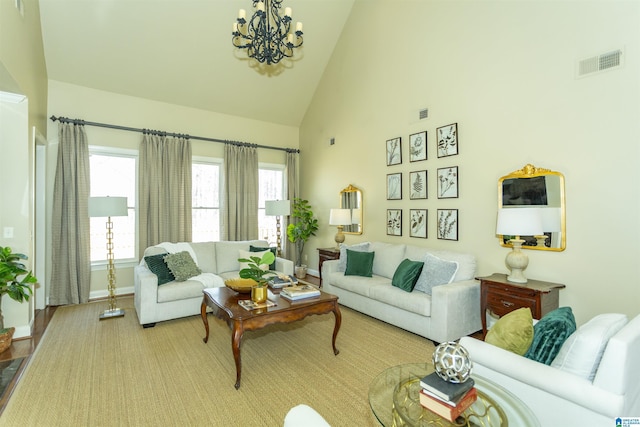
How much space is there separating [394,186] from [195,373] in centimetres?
355

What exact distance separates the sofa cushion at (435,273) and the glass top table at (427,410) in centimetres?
193

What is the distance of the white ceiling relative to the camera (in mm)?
4258

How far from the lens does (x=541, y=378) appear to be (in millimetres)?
1475

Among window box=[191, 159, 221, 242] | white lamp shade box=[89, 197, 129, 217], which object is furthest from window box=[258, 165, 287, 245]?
white lamp shade box=[89, 197, 129, 217]

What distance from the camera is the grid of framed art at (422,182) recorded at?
4.03 meters

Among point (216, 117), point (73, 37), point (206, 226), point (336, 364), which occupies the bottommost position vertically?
point (336, 364)

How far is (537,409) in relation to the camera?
153 centimetres

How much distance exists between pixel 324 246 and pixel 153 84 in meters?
4.16

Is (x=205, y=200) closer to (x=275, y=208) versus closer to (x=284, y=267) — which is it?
(x=275, y=208)

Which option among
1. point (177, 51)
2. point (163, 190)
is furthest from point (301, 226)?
point (177, 51)

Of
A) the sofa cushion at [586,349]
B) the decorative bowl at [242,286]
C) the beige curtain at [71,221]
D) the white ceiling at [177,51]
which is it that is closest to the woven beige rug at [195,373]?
the decorative bowl at [242,286]

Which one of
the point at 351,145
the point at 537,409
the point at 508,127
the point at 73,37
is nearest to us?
the point at 537,409

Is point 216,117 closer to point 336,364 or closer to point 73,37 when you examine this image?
point 73,37

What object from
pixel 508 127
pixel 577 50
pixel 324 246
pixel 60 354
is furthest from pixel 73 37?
pixel 577 50
